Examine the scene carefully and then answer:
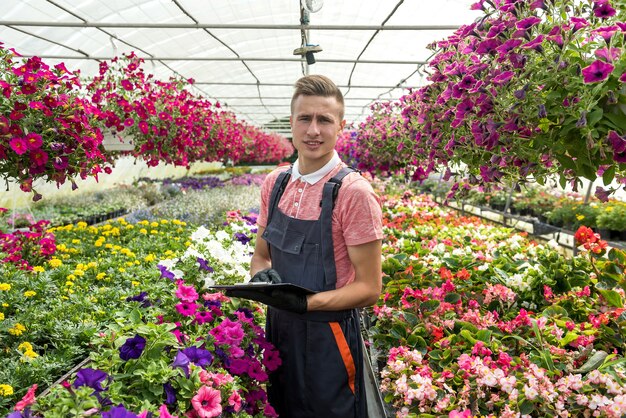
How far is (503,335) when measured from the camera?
6.71ft

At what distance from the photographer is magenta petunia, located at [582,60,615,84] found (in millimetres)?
1054

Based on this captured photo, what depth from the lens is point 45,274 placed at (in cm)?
264

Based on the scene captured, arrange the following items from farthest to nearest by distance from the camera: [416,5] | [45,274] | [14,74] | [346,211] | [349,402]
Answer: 1. [416,5]
2. [45,274]
3. [14,74]
4. [349,402]
5. [346,211]

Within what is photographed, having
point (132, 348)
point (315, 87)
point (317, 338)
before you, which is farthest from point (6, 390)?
point (315, 87)

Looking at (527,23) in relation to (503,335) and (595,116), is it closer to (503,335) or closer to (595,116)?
(595,116)

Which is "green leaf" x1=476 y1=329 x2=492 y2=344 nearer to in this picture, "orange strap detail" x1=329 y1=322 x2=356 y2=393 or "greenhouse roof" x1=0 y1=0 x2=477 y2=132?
"orange strap detail" x1=329 y1=322 x2=356 y2=393

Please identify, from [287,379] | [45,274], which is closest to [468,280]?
[287,379]

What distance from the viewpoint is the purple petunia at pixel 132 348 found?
1.30 meters

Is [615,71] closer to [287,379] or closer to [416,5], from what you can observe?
[287,379]

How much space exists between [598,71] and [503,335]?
1.30m

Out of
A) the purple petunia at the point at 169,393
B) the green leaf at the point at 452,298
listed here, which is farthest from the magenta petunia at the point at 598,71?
the green leaf at the point at 452,298

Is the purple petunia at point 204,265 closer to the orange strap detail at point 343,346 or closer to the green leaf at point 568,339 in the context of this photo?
the orange strap detail at point 343,346

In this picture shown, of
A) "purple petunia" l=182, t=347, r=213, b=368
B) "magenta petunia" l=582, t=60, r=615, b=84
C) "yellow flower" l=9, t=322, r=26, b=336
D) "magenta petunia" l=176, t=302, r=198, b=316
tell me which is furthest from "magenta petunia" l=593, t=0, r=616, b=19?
"yellow flower" l=9, t=322, r=26, b=336

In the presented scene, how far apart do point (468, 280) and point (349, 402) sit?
1300mm
